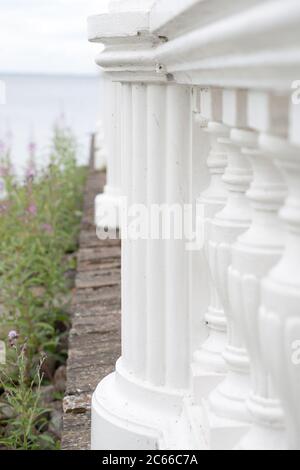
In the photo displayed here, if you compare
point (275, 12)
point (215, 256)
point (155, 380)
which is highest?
point (275, 12)

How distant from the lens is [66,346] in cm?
348

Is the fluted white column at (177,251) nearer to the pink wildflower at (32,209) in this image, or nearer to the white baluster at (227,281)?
the white baluster at (227,281)

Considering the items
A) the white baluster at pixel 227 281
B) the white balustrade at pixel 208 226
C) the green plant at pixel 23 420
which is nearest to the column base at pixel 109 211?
the green plant at pixel 23 420

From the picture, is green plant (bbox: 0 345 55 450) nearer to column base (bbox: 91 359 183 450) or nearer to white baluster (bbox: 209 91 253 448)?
column base (bbox: 91 359 183 450)

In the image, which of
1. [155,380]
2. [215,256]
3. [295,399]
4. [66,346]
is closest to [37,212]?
[66,346]

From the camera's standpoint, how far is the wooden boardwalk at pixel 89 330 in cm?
222

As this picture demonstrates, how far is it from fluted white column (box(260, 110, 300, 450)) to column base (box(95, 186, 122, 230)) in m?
3.68

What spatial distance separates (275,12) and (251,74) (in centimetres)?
14

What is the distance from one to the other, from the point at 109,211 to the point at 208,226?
10.7 feet

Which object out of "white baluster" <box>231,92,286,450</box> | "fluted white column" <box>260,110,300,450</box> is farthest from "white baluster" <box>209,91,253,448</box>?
"fluted white column" <box>260,110,300,450</box>

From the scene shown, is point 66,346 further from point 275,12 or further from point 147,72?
point 275,12

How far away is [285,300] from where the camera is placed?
3.19 ft

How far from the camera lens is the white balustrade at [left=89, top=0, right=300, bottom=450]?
3.18 feet

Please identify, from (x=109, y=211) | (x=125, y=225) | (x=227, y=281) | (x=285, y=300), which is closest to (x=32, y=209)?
(x=109, y=211)
